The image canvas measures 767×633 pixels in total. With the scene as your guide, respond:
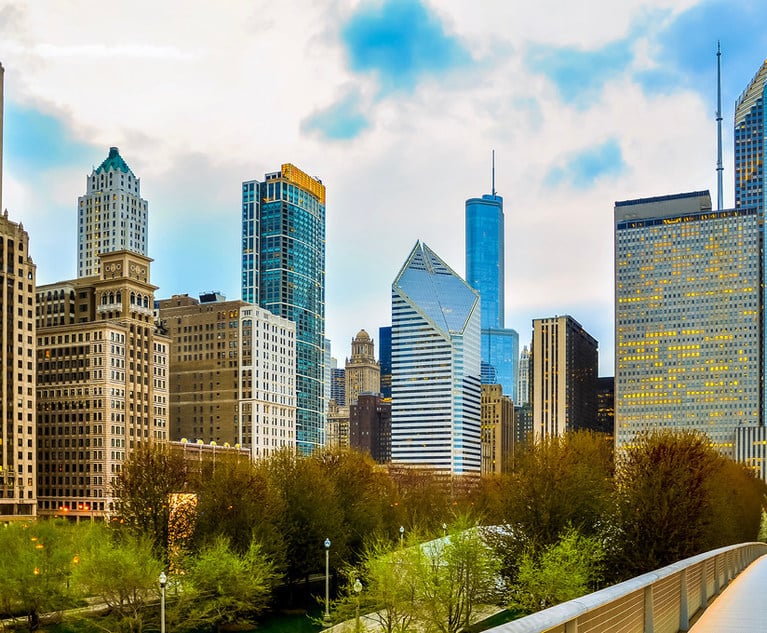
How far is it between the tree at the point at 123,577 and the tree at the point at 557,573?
22770 mm

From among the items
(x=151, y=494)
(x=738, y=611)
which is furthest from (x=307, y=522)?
(x=738, y=611)

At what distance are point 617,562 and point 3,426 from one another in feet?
384

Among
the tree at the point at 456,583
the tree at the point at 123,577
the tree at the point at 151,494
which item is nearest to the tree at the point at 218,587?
the tree at the point at 123,577

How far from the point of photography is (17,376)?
149 metres

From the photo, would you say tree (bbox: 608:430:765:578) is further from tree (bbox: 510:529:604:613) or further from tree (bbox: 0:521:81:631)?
tree (bbox: 0:521:81:631)

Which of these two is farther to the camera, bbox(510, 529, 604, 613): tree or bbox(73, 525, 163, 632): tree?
bbox(73, 525, 163, 632): tree

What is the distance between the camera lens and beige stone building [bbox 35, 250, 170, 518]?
159125 millimetres

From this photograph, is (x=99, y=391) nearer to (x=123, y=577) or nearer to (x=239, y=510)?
(x=239, y=510)

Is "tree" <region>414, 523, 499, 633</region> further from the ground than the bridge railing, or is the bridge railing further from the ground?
the bridge railing

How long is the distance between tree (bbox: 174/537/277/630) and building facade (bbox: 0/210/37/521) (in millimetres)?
93276

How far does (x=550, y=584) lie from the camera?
144ft

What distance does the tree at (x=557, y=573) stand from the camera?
43.5 m

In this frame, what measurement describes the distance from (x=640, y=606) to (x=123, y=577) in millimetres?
48692

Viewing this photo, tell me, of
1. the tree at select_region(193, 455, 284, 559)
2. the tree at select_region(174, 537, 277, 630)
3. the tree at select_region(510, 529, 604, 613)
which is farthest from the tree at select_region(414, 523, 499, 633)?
the tree at select_region(193, 455, 284, 559)
